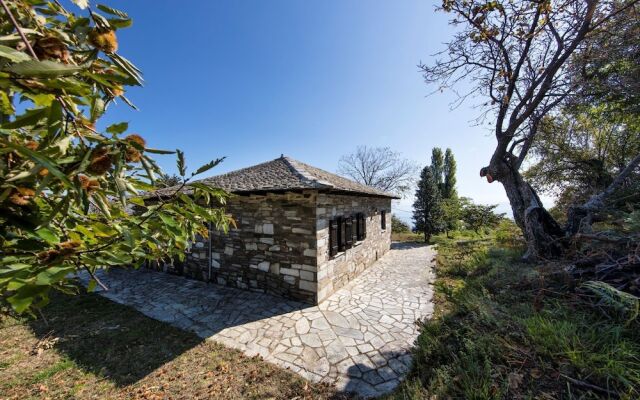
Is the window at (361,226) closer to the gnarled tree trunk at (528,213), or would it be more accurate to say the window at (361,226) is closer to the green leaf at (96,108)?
the gnarled tree trunk at (528,213)

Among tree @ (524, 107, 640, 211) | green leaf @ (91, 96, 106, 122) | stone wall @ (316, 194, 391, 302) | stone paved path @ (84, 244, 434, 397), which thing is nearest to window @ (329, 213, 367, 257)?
stone wall @ (316, 194, 391, 302)

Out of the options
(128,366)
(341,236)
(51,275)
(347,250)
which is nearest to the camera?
(51,275)

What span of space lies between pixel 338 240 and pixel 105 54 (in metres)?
6.67

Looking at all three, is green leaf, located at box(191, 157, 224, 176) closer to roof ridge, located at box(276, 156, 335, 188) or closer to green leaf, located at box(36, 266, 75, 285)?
green leaf, located at box(36, 266, 75, 285)

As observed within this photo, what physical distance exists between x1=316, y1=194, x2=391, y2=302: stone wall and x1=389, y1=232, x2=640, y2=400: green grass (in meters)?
3.27

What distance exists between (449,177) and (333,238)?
1997 cm

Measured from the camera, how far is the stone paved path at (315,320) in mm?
3770

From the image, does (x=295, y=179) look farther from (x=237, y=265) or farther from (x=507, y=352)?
(x=507, y=352)

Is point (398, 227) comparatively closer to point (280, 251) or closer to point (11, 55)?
point (280, 251)

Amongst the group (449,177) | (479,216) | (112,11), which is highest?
(449,177)

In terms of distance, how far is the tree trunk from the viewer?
5262 millimetres

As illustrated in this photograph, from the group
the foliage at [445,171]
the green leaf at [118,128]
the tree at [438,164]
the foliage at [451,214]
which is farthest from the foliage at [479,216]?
the green leaf at [118,128]

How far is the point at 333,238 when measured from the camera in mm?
6664

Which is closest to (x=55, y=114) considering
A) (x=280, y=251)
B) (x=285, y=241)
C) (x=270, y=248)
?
(x=285, y=241)
